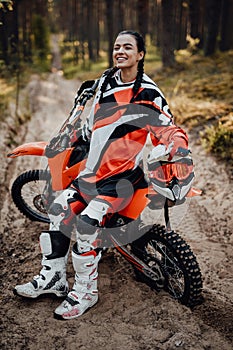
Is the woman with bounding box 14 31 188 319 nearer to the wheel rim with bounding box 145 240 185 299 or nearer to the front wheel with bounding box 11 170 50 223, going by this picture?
the wheel rim with bounding box 145 240 185 299

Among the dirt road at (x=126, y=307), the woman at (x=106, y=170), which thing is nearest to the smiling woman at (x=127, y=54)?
the woman at (x=106, y=170)

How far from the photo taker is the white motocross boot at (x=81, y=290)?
10.2ft

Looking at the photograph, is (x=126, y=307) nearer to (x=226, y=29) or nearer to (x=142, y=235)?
(x=142, y=235)

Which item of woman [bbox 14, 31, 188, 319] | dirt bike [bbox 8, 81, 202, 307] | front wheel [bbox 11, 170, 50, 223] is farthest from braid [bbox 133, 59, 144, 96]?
front wheel [bbox 11, 170, 50, 223]

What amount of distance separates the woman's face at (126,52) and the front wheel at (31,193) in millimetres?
1628

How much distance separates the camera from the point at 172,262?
3.26 metres

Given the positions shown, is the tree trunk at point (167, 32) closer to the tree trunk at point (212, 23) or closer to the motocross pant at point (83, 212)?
the tree trunk at point (212, 23)

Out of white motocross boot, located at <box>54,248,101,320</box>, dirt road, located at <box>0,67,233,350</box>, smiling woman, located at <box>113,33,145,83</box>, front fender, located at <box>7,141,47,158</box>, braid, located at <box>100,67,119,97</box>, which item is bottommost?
dirt road, located at <box>0,67,233,350</box>

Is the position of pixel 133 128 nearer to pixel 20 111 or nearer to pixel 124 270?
pixel 124 270

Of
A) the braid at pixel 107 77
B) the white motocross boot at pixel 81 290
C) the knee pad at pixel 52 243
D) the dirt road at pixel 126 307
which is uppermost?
the braid at pixel 107 77

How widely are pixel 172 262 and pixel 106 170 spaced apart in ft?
3.38

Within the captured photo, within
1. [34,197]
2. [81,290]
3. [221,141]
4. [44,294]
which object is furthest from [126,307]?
[221,141]

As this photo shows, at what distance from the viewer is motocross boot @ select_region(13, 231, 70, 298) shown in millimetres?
3299

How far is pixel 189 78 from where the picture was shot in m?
12.7
